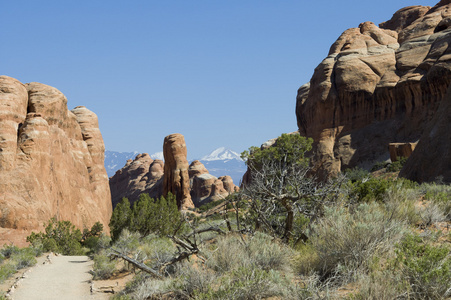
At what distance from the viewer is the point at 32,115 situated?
36.7 meters

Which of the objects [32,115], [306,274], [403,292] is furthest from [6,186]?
[403,292]

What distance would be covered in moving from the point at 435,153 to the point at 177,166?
60.4 meters

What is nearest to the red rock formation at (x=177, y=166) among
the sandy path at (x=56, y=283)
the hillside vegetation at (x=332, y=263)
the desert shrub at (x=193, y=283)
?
the sandy path at (x=56, y=283)

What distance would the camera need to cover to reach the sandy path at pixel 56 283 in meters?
11.9

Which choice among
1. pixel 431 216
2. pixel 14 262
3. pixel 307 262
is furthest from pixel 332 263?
pixel 14 262

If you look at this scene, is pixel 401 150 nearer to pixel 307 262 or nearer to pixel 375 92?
pixel 375 92

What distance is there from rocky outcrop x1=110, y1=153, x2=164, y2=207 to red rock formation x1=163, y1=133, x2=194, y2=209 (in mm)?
26056

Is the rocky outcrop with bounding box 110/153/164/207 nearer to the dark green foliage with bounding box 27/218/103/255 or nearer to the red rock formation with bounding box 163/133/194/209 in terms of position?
the red rock formation with bounding box 163/133/194/209

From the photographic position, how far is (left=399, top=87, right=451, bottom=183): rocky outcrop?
24812 mm

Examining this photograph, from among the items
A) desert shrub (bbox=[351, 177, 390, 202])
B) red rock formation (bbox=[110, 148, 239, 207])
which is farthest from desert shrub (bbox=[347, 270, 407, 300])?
red rock formation (bbox=[110, 148, 239, 207])

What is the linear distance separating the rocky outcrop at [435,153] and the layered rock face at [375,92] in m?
22.3

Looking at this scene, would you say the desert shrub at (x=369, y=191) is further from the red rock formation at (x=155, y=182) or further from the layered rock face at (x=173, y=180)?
the red rock formation at (x=155, y=182)

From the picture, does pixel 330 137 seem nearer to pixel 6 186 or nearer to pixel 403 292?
pixel 6 186

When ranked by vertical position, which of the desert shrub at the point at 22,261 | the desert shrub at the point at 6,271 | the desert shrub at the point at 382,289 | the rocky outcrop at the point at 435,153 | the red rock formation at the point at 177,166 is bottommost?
the red rock formation at the point at 177,166
